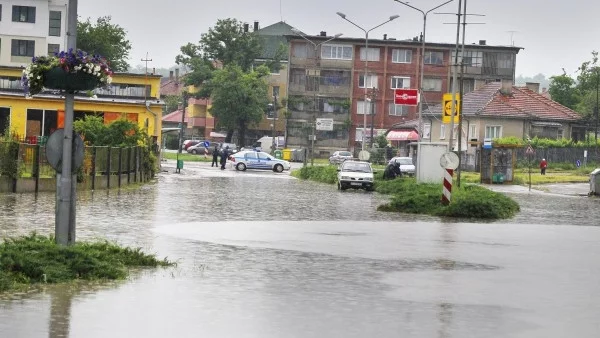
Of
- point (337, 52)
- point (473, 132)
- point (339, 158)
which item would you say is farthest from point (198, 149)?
point (473, 132)

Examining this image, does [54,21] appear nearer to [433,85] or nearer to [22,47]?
[22,47]

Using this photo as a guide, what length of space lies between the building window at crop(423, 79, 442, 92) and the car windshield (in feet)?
229

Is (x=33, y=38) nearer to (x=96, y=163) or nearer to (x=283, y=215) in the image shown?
(x=96, y=163)

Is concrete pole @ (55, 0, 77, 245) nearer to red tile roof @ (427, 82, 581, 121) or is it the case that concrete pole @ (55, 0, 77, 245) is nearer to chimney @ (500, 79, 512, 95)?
red tile roof @ (427, 82, 581, 121)

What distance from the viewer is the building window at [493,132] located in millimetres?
104125

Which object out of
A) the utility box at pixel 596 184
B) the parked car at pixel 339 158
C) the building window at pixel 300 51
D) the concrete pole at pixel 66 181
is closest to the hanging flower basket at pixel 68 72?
the concrete pole at pixel 66 181

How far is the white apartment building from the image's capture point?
351ft

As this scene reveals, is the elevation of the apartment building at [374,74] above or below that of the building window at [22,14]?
below

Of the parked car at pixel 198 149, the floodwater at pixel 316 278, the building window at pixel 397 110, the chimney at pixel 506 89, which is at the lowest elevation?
the floodwater at pixel 316 278

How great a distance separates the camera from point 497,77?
130250 mm

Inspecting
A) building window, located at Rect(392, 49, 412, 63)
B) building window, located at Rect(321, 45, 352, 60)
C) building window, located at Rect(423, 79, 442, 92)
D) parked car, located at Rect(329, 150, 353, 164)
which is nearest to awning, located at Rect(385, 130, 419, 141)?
building window, located at Rect(423, 79, 442, 92)

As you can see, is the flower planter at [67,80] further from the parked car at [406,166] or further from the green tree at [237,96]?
the green tree at [237,96]

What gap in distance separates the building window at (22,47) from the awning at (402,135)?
34750 mm

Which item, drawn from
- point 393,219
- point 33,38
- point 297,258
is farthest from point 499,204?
point 33,38
